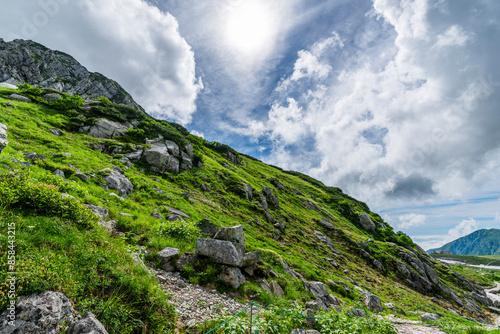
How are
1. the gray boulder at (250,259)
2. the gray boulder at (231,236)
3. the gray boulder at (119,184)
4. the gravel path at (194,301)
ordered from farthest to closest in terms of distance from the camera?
the gray boulder at (119,184)
the gray boulder at (231,236)
the gray boulder at (250,259)
the gravel path at (194,301)

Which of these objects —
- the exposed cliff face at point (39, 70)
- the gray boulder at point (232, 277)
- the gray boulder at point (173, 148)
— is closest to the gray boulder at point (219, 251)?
the gray boulder at point (232, 277)

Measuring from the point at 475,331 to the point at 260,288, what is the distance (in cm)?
1269

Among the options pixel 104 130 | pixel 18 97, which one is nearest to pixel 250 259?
pixel 104 130

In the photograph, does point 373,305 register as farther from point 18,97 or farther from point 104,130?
point 18,97

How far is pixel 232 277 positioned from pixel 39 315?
8.86m

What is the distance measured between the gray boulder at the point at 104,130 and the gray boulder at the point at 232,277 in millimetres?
43066

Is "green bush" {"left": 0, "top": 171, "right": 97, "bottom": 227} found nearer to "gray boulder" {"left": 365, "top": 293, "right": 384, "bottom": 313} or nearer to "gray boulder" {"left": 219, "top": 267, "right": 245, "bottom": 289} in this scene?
"gray boulder" {"left": 219, "top": 267, "right": 245, "bottom": 289}

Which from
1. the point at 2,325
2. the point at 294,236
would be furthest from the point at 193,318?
the point at 294,236

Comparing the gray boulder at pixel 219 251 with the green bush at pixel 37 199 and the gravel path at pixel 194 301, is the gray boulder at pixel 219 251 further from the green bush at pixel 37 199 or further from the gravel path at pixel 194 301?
the green bush at pixel 37 199

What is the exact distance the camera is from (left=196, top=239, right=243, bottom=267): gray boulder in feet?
41.4

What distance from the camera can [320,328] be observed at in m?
9.52

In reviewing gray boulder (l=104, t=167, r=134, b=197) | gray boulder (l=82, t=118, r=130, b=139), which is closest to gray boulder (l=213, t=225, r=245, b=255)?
gray boulder (l=104, t=167, r=134, b=197)

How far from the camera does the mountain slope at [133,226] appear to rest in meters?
6.70

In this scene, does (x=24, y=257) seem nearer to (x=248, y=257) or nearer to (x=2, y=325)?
(x=2, y=325)
